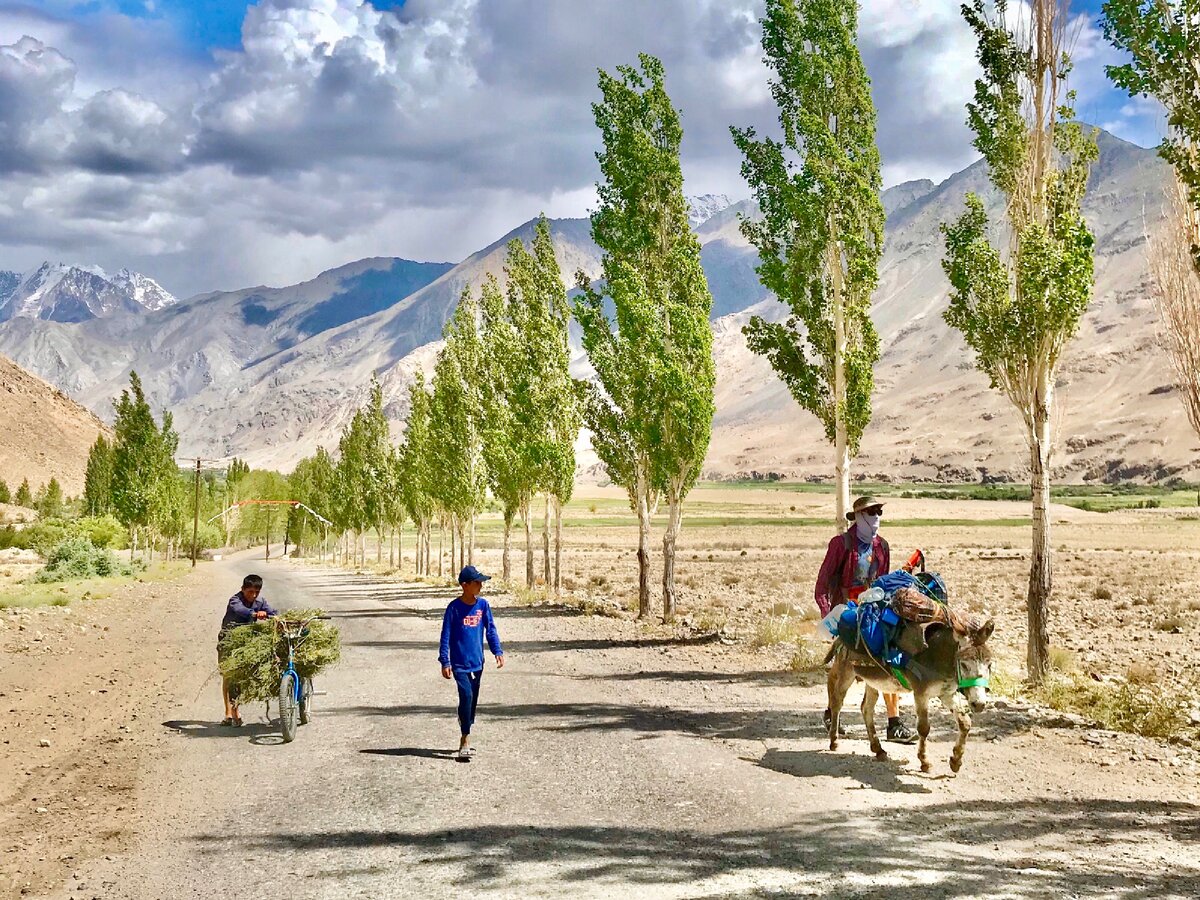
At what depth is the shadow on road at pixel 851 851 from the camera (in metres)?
7.54

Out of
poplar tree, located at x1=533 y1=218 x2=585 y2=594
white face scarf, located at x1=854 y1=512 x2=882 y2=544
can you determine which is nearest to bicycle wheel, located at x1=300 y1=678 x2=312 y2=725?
white face scarf, located at x1=854 y1=512 x2=882 y2=544

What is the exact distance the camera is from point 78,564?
55562mm

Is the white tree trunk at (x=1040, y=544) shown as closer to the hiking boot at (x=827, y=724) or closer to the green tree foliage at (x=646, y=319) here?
the hiking boot at (x=827, y=724)

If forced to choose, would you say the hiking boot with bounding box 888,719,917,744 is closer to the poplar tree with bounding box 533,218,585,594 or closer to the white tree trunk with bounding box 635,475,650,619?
the white tree trunk with bounding box 635,475,650,619

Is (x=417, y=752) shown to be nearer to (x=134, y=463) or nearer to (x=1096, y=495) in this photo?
(x=134, y=463)

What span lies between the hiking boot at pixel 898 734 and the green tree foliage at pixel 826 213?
9634 mm

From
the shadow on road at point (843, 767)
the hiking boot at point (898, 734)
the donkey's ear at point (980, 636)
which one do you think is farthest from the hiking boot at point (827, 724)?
the donkey's ear at point (980, 636)

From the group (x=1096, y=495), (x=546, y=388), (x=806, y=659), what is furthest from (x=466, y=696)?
(x=1096, y=495)

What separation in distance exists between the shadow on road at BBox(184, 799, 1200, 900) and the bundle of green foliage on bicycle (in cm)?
489

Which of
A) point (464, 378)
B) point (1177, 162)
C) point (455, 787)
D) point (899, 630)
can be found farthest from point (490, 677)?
point (464, 378)

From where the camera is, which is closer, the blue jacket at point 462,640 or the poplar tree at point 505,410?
the blue jacket at point 462,640

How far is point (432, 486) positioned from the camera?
60.1 meters

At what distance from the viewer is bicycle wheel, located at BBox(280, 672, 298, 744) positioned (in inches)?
533

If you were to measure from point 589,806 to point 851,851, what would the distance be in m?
2.59
